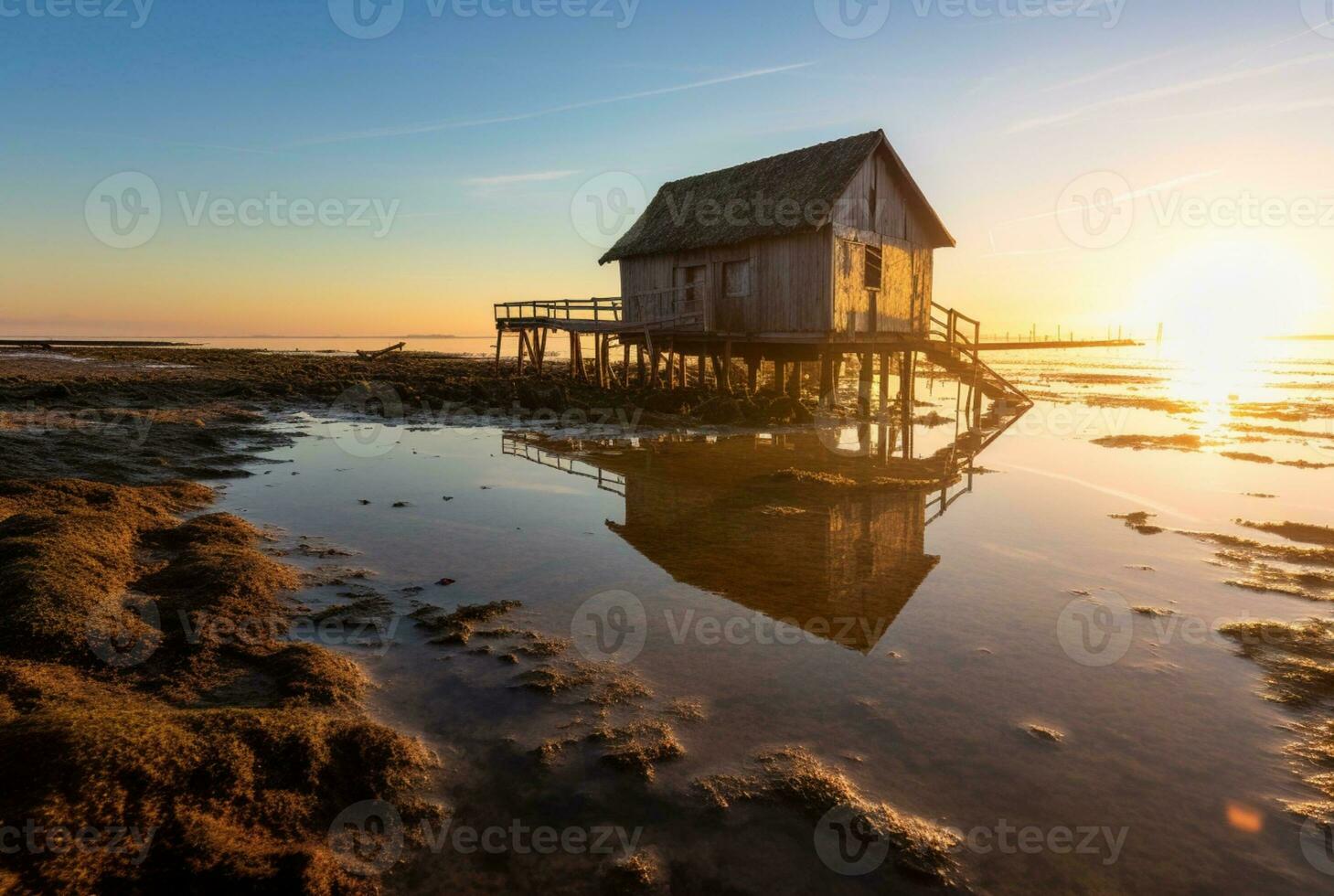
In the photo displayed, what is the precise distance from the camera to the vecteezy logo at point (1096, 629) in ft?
21.1

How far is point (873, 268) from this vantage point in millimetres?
22906

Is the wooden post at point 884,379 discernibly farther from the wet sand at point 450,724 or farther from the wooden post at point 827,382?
the wet sand at point 450,724

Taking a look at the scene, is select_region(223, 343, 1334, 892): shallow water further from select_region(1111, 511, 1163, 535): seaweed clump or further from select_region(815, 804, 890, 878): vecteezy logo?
select_region(1111, 511, 1163, 535): seaweed clump

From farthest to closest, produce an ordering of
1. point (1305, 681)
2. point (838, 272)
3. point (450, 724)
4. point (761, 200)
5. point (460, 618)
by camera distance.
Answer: point (761, 200) < point (838, 272) < point (460, 618) < point (1305, 681) < point (450, 724)

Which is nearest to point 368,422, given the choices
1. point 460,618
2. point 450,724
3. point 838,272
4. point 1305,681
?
point 838,272

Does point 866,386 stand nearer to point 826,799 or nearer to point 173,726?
point 826,799

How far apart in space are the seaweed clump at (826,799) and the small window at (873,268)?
805 inches

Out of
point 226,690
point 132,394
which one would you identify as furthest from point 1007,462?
point 132,394

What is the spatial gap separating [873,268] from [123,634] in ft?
72.5

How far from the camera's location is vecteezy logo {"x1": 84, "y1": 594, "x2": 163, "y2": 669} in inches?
208

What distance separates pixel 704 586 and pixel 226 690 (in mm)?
4804

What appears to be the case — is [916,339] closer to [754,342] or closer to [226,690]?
[754,342]

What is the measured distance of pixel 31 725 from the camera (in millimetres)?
3629

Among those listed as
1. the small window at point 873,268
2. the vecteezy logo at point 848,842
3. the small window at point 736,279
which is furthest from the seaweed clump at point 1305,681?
the small window at point 736,279
